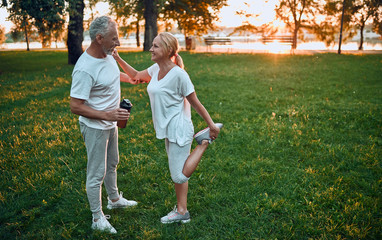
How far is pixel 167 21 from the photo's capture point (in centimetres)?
2816

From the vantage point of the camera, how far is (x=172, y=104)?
2814mm

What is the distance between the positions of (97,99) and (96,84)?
0.56 feet

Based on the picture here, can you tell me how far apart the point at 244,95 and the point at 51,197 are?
682 cm

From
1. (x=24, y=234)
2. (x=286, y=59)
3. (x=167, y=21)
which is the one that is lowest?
(x=24, y=234)

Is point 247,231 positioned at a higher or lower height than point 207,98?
lower

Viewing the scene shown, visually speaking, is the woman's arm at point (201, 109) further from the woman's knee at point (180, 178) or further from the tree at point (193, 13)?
the tree at point (193, 13)

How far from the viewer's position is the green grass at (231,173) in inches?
126

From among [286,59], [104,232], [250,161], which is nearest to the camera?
[104,232]

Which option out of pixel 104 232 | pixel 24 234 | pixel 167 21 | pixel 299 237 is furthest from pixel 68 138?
pixel 167 21

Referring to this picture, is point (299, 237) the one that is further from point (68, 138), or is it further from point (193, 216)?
point (68, 138)

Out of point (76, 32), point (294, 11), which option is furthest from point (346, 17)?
point (76, 32)

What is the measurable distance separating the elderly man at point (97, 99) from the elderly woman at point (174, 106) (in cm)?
39

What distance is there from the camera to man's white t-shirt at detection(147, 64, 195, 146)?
8.88 ft

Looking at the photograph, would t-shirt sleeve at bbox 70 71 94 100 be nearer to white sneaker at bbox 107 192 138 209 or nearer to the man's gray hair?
the man's gray hair
